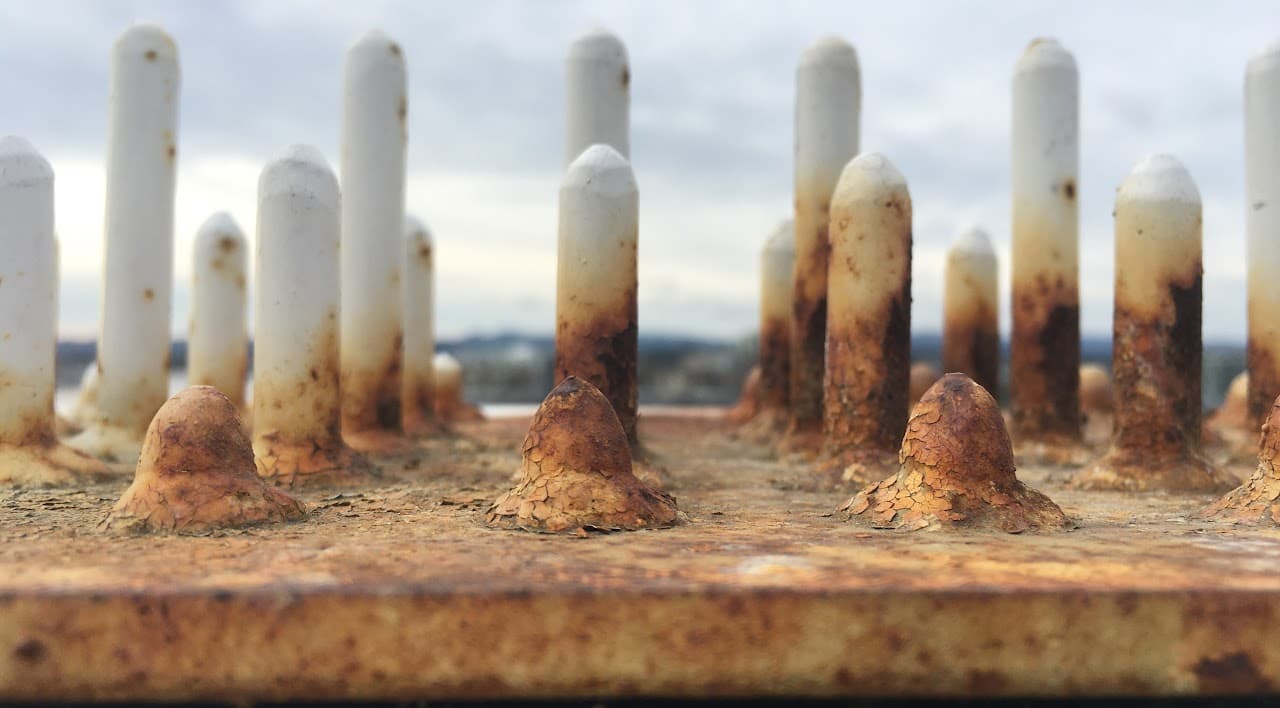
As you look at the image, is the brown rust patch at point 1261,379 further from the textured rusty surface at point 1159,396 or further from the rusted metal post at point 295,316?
the rusted metal post at point 295,316

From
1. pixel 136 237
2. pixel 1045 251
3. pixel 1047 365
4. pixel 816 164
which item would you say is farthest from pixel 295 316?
pixel 1045 251

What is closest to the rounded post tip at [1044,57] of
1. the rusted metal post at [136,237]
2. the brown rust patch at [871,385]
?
the brown rust patch at [871,385]

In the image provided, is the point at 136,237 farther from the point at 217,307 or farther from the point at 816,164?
the point at 816,164

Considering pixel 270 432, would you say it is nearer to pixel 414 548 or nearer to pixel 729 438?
pixel 414 548

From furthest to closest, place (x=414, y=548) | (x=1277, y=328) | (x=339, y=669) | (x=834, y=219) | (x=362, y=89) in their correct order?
(x=362, y=89), (x=1277, y=328), (x=834, y=219), (x=414, y=548), (x=339, y=669)

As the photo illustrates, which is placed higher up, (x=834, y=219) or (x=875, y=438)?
(x=834, y=219)

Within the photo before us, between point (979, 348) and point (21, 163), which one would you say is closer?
point (21, 163)

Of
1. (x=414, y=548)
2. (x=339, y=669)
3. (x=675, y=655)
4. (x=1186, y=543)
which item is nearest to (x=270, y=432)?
(x=414, y=548)
